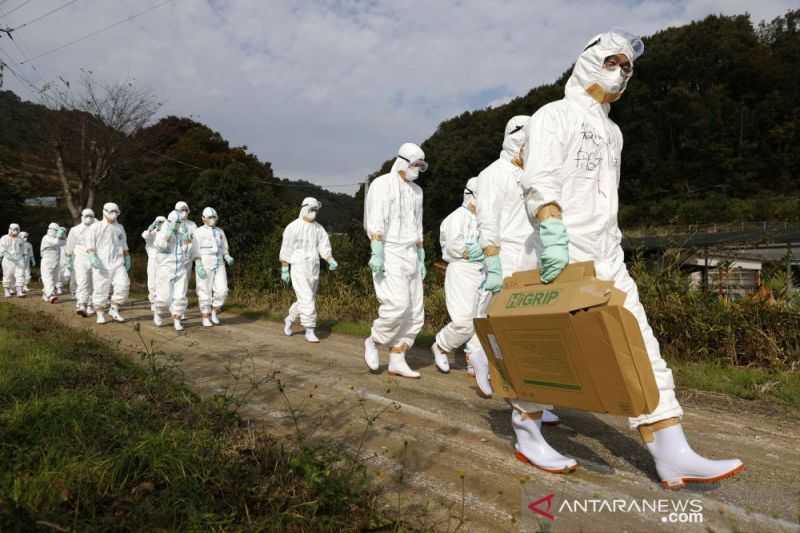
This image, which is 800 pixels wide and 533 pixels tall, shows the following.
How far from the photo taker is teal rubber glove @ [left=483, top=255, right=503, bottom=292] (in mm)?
5180

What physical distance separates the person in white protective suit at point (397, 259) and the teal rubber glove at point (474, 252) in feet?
2.00

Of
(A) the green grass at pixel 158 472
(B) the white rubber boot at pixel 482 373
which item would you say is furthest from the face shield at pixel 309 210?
(A) the green grass at pixel 158 472

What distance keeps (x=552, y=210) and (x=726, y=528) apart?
1.81m

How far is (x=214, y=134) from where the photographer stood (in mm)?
36906

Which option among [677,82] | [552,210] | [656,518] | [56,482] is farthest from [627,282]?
[677,82]

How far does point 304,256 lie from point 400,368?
4000mm

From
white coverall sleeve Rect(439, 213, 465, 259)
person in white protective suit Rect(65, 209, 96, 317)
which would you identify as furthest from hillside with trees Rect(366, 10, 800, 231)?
white coverall sleeve Rect(439, 213, 465, 259)

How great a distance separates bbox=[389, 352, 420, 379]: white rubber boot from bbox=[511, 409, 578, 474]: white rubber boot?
2709mm

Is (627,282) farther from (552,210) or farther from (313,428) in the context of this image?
(313,428)

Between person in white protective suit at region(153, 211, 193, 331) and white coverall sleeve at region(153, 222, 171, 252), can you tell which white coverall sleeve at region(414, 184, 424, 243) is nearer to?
person in white protective suit at region(153, 211, 193, 331)

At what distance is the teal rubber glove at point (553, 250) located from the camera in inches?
122

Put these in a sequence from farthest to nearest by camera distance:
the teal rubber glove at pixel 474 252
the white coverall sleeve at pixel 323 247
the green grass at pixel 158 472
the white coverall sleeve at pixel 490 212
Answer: the white coverall sleeve at pixel 323 247, the teal rubber glove at pixel 474 252, the white coverall sleeve at pixel 490 212, the green grass at pixel 158 472

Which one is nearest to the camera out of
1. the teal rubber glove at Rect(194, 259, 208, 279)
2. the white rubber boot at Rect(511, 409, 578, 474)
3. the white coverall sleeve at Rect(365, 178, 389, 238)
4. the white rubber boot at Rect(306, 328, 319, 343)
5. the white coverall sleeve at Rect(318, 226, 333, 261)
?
the white rubber boot at Rect(511, 409, 578, 474)

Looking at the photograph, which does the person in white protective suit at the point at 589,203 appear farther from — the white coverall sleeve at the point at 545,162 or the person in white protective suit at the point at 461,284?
the person in white protective suit at the point at 461,284
